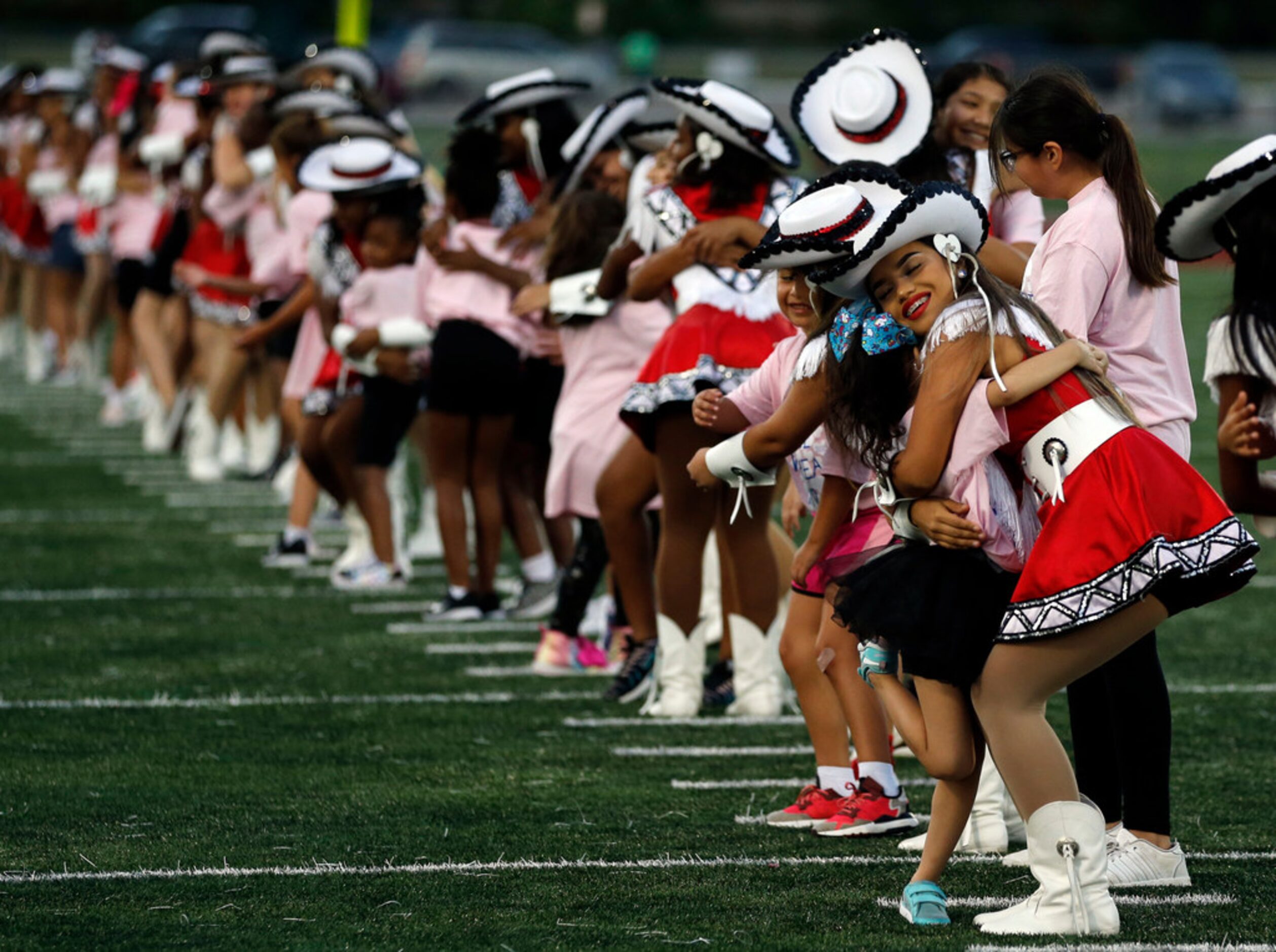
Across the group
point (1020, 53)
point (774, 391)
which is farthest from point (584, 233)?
point (1020, 53)

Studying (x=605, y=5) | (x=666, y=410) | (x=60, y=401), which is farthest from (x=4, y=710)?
(x=605, y=5)

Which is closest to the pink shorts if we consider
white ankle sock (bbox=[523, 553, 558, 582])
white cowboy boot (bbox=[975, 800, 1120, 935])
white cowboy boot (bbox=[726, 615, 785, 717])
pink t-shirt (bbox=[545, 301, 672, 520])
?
white cowboy boot (bbox=[975, 800, 1120, 935])

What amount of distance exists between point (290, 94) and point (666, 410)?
552cm

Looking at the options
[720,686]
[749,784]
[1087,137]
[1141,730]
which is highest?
[1087,137]

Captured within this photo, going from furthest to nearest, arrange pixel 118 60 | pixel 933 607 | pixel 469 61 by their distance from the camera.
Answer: pixel 469 61
pixel 118 60
pixel 933 607

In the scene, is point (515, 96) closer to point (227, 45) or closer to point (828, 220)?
point (828, 220)

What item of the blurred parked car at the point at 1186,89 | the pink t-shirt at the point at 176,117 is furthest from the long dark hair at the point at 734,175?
the blurred parked car at the point at 1186,89

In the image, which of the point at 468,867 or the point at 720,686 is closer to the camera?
the point at 468,867

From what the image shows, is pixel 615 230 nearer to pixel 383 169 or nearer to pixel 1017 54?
pixel 383 169

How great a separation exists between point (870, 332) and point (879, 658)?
0.68 meters

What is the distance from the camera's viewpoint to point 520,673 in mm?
8383

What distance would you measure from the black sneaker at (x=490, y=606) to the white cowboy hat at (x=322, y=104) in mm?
2809

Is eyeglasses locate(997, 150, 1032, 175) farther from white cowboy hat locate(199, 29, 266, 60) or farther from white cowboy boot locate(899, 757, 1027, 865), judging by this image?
white cowboy hat locate(199, 29, 266, 60)

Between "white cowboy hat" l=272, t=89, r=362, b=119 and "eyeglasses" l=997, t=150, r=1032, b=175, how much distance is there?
20.7 feet
